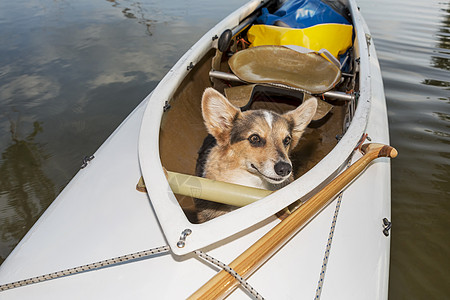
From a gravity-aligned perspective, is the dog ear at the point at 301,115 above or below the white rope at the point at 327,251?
above

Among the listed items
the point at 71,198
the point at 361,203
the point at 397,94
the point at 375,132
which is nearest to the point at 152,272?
the point at 71,198

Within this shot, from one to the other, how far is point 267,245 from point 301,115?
1153 millimetres

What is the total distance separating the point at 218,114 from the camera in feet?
6.94

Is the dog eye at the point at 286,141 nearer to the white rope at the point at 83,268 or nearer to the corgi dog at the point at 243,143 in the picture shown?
the corgi dog at the point at 243,143

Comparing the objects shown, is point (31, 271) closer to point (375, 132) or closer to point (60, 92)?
point (375, 132)

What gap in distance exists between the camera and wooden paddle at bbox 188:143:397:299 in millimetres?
1200

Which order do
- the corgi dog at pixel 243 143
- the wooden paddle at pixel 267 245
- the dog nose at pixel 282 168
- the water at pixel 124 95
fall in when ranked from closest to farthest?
the wooden paddle at pixel 267 245
the dog nose at pixel 282 168
the corgi dog at pixel 243 143
the water at pixel 124 95

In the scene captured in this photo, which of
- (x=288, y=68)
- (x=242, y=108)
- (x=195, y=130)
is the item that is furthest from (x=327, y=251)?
(x=288, y=68)

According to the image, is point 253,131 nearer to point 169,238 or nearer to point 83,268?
point 169,238

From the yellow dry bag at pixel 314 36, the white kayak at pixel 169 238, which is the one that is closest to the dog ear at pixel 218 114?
the white kayak at pixel 169 238

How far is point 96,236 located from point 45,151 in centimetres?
277

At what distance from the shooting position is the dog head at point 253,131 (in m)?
1.93

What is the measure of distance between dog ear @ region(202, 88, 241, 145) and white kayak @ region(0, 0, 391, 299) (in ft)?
1.15

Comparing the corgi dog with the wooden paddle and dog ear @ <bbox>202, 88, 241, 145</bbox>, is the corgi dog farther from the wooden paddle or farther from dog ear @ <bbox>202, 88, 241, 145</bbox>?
the wooden paddle
